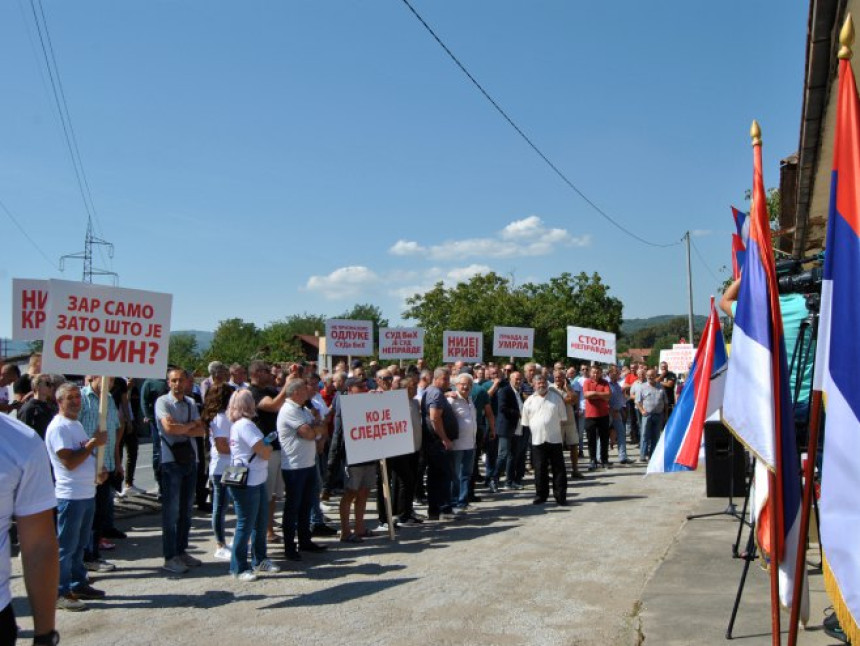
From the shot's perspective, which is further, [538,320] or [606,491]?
[538,320]

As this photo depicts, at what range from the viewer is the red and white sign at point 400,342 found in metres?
18.9

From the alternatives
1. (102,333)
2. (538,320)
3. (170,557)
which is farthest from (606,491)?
(538,320)

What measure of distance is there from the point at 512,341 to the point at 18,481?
1748 centimetres

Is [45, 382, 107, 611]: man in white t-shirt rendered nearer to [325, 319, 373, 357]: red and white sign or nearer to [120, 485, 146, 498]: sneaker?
[120, 485, 146, 498]: sneaker

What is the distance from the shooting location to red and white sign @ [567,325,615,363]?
60.1 ft

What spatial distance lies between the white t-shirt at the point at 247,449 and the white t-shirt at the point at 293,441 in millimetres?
645

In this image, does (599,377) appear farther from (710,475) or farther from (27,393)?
(27,393)

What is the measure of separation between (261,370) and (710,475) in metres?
5.90

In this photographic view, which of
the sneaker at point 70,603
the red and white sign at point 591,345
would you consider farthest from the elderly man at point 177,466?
the red and white sign at point 591,345

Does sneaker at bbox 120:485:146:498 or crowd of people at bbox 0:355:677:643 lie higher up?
crowd of people at bbox 0:355:677:643

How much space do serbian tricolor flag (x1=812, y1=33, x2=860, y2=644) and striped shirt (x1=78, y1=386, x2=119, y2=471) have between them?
6.99 meters

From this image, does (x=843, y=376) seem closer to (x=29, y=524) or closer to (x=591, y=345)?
(x=29, y=524)

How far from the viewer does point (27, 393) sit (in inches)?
339

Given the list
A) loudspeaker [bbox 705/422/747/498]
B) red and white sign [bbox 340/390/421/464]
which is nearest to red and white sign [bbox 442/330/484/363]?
red and white sign [bbox 340/390/421/464]
